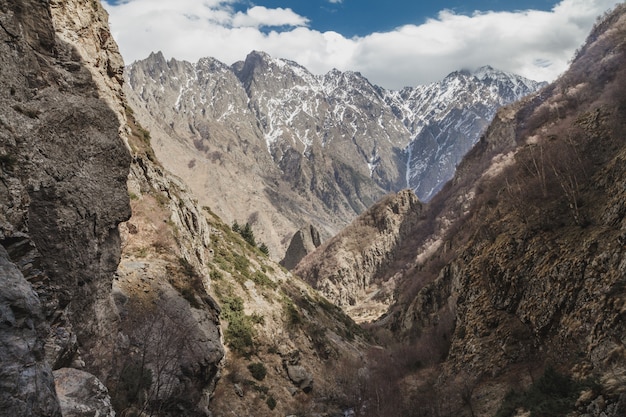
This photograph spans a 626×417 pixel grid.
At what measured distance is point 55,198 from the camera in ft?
51.7

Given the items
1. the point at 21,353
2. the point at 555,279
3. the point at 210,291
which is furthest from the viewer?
the point at 210,291

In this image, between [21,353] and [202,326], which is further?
[202,326]

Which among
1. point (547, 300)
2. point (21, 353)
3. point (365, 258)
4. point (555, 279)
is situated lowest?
point (365, 258)

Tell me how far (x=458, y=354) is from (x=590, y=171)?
787 inches

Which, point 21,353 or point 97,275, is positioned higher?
point 97,275

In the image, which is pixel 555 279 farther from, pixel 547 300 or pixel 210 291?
Answer: pixel 210 291

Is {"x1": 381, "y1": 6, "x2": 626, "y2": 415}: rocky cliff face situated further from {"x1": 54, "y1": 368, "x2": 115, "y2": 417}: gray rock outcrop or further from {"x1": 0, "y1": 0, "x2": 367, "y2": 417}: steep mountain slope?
{"x1": 54, "y1": 368, "x2": 115, "y2": 417}: gray rock outcrop

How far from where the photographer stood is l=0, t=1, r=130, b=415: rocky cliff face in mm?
12500

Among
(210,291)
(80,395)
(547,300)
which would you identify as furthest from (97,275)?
(547,300)

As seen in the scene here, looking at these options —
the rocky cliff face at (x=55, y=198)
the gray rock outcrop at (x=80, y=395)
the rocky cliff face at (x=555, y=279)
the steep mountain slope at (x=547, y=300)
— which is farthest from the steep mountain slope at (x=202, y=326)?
the rocky cliff face at (x=555, y=279)

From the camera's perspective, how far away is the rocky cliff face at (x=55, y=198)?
12500 mm

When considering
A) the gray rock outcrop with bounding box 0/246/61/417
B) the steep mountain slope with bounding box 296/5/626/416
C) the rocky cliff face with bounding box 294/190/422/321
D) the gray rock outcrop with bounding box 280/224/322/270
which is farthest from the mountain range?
the gray rock outcrop with bounding box 280/224/322/270

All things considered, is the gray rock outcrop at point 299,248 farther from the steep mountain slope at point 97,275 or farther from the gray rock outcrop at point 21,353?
the gray rock outcrop at point 21,353

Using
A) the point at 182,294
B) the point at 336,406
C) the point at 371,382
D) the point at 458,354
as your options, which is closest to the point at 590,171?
the point at 458,354
